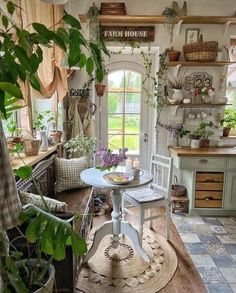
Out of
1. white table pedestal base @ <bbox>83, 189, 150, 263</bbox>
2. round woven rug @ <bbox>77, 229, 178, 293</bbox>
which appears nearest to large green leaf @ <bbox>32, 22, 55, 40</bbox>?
white table pedestal base @ <bbox>83, 189, 150, 263</bbox>

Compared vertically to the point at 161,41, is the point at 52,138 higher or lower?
lower

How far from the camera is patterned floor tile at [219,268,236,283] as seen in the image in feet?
6.90

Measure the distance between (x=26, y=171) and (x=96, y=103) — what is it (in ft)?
8.66

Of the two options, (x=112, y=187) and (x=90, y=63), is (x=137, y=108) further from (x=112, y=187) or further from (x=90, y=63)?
(x=90, y=63)

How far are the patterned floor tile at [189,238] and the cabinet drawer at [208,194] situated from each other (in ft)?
1.88

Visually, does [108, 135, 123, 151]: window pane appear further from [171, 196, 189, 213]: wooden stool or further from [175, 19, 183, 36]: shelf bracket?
[175, 19, 183, 36]: shelf bracket

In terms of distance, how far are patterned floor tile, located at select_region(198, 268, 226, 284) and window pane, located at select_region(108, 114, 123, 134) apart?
7.19 feet

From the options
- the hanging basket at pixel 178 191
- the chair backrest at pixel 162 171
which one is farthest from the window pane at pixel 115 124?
the hanging basket at pixel 178 191

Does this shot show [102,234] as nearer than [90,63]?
No

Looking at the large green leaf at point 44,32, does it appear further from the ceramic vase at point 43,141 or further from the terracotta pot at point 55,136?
the terracotta pot at point 55,136

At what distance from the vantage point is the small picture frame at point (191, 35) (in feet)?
11.3

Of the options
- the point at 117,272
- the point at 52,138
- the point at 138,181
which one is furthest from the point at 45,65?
the point at 117,272

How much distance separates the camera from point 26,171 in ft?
3.93

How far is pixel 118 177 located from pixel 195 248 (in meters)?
1.11
